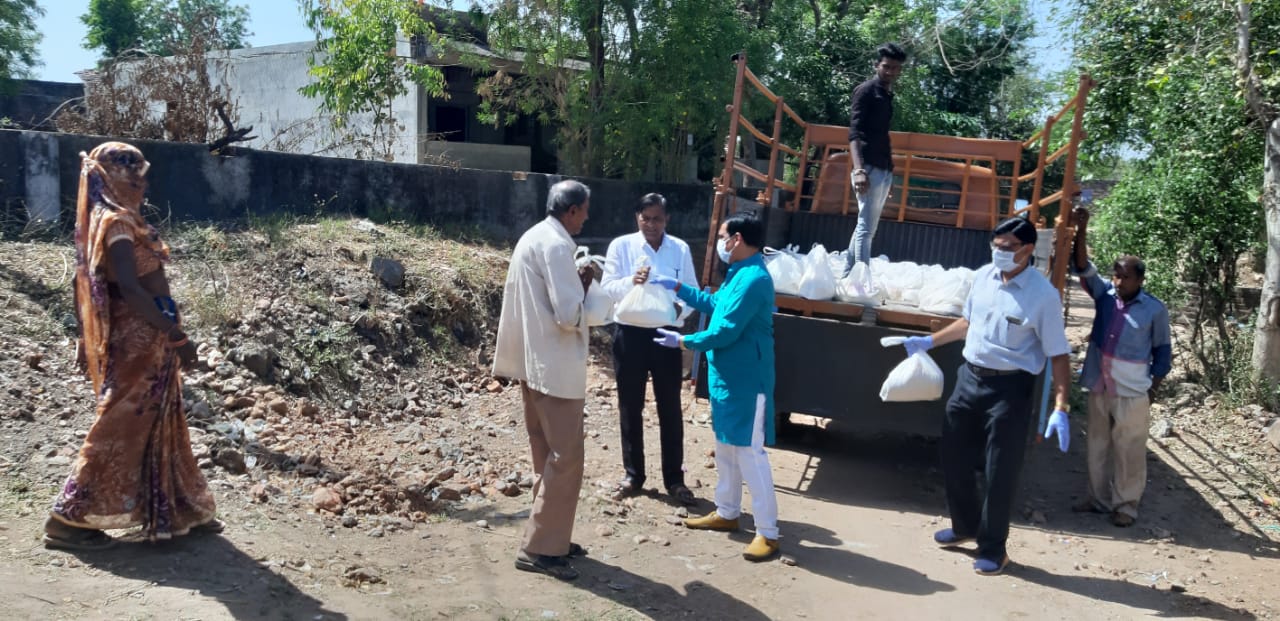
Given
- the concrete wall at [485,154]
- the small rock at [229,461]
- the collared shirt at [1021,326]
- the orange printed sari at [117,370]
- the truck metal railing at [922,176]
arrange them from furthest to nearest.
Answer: the concrete wall at [485,154], the truck metal railing at [922,176], the small rock at [229,461], the collared shirt at [1021,326], the orange printed sari at [117,370]

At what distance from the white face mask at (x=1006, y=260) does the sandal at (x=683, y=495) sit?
82.2 inches

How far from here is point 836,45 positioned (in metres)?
15.6

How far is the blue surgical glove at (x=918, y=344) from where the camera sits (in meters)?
5.16

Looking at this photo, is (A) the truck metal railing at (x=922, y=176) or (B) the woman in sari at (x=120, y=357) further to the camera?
(A) the truck metal railing at (x=922, y=176)

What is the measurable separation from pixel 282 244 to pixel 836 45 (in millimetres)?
10498

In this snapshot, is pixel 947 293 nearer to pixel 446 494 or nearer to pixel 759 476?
pixel 759 476

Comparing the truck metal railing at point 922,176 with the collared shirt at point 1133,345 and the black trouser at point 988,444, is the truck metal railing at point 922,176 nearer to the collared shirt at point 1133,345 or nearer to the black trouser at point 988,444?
the collared shirt at point 1133,345

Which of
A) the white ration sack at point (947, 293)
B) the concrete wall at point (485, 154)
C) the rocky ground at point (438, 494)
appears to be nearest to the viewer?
the rocky ground at point (438, 494)

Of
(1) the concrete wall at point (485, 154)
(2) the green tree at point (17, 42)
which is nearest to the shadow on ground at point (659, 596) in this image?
(1) the concrete wall at point (485, 154)

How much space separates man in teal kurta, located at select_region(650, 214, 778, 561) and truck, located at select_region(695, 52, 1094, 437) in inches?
39.8

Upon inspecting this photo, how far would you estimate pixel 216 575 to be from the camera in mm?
3943

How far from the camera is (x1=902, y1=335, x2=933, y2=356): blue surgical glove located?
16.9 ft

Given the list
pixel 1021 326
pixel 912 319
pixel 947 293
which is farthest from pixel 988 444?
pixel 947 293

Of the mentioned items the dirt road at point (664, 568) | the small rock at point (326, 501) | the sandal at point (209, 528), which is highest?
the sandal at point (209, 528)
